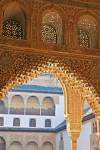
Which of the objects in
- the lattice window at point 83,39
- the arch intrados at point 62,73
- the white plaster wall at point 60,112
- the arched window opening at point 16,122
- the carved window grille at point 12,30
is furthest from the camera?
the arched window opening at point 16,122

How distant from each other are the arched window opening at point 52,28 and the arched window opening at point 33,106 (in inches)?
638

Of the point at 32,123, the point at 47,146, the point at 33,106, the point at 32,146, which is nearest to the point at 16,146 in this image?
the point at 32,146

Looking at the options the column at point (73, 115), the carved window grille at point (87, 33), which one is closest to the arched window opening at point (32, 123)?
the column at point (73, 115)

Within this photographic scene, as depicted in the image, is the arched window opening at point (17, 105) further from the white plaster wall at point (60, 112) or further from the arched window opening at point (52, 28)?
the arched window opening at point (52, 28)

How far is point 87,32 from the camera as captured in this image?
6969 millimetres

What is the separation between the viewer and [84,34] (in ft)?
22.7

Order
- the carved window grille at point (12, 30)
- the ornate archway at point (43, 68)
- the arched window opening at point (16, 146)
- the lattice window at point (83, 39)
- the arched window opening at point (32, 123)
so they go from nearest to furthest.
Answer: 1. the ornate archway at point (43, 68)
2. the carved window grille at point (12, 30)
3. the lattice window at point (83, 39)
4. the arched window opening at point (16, 146)
5. the arched window opening at point (32, 123)

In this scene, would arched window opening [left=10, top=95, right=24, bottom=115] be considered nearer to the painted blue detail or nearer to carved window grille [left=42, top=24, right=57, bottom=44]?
the painted blue detail

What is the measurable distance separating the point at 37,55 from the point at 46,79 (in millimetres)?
17786

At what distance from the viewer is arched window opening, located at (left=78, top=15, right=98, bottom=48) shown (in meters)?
6.75

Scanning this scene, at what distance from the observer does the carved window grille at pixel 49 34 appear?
645 cm

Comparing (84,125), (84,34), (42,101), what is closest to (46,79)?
(42,101)

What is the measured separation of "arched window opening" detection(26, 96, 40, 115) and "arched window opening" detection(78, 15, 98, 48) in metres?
16.1

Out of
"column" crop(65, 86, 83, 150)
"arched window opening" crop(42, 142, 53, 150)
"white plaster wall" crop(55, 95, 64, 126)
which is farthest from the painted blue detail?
"column" crop(65, 86, 83, 150)
